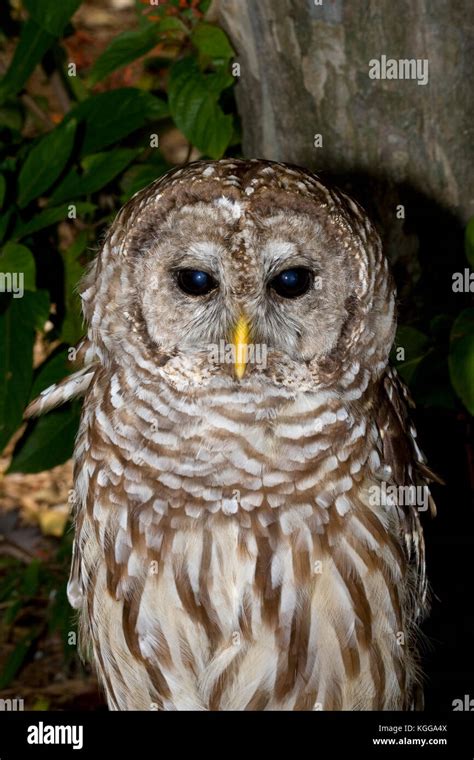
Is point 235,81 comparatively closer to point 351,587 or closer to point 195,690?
point 351,587

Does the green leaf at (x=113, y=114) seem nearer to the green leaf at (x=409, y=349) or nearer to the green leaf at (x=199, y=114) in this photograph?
the green leaf at (x=199, y=114)

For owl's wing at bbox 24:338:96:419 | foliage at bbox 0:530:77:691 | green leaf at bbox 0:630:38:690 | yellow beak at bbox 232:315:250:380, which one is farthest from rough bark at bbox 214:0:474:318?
green leaf at bbox 0:630:38:690

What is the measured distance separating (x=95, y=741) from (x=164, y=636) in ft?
0.90

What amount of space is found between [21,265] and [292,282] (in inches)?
35.4

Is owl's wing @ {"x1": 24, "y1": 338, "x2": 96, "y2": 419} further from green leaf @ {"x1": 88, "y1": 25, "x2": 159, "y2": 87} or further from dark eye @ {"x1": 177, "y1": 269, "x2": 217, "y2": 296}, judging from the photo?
green leaf @ {"x1": 88, "y1": 25, "x2": 159, "y2": 87}

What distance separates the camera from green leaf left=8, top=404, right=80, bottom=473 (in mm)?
→ 2789

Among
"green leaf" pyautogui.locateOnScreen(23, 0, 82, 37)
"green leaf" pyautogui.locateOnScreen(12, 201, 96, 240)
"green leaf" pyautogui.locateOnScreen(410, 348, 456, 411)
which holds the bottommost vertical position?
"green leaf" pyautogui.locateOnScreen(410, 348, 456, 411)

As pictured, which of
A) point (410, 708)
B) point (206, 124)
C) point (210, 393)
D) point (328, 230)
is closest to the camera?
point (328, 230)

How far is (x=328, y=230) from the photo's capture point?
186 centimetres

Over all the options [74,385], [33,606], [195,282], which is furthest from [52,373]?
[33,606]

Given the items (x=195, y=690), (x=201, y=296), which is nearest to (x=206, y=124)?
(x=201, y=296)

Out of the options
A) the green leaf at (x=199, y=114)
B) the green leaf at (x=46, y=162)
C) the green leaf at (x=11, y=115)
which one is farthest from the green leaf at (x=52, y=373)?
the green leaf at (x=11, y=115)

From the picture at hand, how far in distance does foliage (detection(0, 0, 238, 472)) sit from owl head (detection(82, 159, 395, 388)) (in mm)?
652

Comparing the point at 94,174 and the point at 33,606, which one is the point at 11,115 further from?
the point at 33,606
